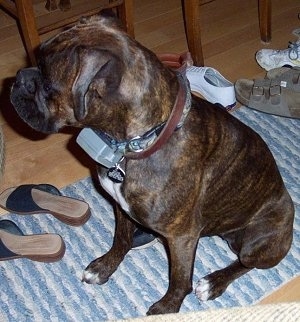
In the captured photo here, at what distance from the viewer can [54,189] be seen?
219 cm

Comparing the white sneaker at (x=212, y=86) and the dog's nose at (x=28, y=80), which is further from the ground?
the dog's nose at (x=28, y=80)

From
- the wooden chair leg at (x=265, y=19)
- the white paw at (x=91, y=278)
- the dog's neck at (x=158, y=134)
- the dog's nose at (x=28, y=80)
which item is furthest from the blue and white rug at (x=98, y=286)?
the wooden chair leg at (x=265, y=19)

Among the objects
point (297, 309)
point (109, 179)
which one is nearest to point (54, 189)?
point (109, 179)

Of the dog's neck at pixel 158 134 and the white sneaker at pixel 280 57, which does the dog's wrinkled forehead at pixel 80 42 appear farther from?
the white sneaker at pixel 280 57

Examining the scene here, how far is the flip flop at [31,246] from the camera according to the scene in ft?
6.43

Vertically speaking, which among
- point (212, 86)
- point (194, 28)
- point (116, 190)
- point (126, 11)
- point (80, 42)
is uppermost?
point (80, 42)

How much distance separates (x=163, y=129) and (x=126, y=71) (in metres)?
0.19

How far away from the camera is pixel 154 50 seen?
9.96 ft

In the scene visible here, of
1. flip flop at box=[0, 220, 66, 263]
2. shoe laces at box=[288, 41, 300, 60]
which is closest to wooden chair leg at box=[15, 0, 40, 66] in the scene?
flip flop at box=[0, 220, 66, 263]

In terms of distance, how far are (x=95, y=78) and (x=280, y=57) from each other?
1844mm

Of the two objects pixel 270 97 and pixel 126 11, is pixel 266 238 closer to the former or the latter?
pixel 270 97

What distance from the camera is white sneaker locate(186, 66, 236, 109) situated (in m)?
2.60

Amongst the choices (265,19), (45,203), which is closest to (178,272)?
(45,203)

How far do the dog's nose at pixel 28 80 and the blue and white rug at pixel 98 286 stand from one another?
2.56ft
